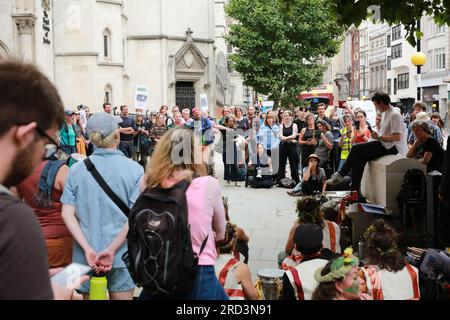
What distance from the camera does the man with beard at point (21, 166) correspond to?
1.68 meters

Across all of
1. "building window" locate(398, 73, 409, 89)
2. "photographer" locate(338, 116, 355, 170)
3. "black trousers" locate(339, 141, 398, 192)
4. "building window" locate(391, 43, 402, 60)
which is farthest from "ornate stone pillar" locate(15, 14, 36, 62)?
"building window" locate(391, 43, 402, 60)

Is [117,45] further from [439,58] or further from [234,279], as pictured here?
[439,58]

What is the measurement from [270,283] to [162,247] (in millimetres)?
2226

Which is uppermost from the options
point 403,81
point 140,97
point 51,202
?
point 403,81

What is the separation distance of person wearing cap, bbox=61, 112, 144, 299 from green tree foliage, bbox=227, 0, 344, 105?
3289 centimetres

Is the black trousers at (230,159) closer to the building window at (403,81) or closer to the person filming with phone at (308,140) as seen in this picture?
the person filming with phone at (308,140)

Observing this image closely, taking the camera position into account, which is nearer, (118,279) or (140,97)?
(118,279)

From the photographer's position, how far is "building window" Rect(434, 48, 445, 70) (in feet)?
186

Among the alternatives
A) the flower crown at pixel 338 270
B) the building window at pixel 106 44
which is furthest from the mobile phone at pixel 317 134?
the building window at pixel 106 44

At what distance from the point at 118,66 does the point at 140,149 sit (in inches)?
647

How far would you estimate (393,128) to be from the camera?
28.7ft

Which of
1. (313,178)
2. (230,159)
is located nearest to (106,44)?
(230,159)

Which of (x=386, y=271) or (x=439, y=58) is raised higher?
(x=439, y=58)
